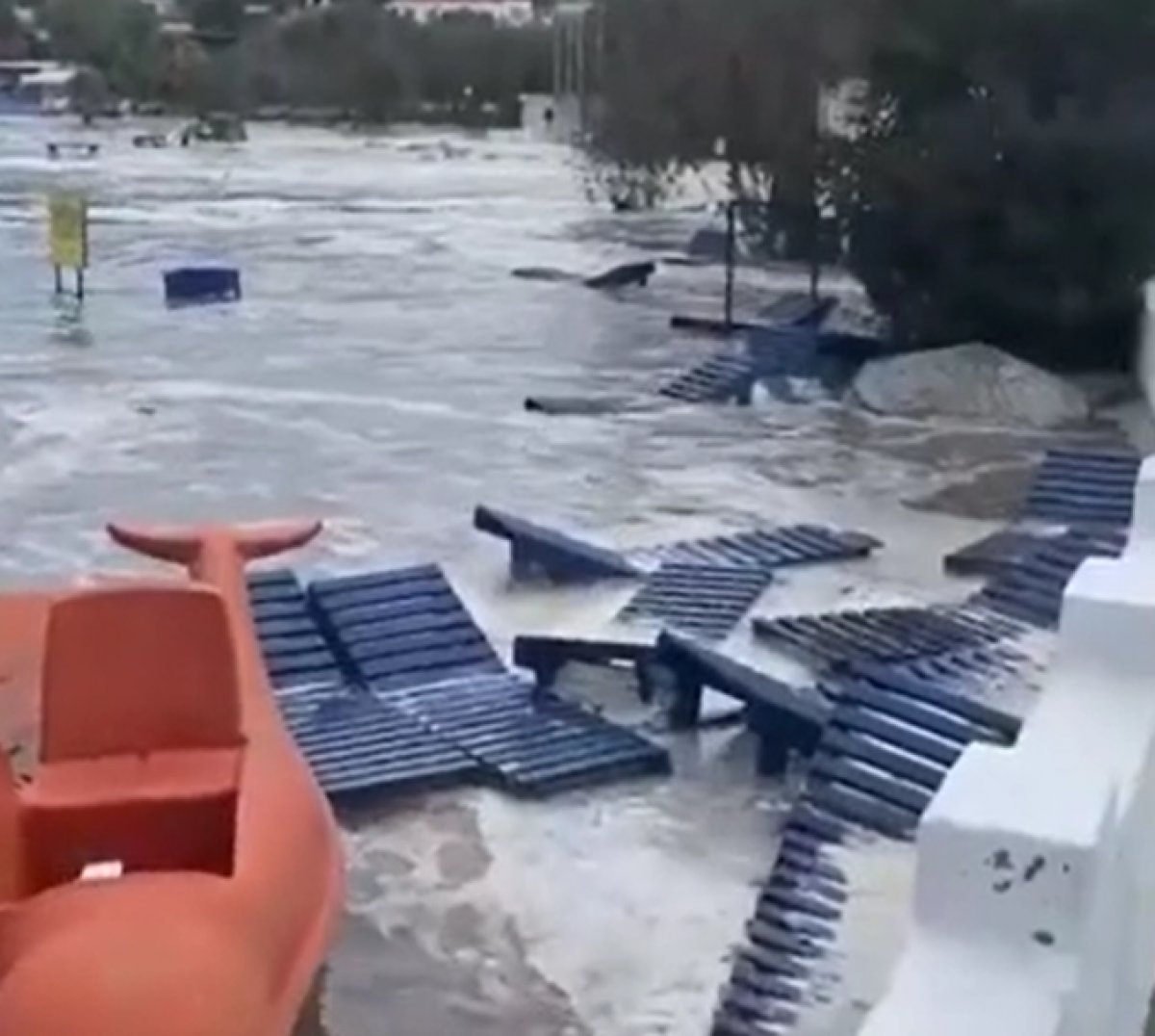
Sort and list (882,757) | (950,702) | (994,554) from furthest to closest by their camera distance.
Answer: (994,554), (950,702), (882,757)

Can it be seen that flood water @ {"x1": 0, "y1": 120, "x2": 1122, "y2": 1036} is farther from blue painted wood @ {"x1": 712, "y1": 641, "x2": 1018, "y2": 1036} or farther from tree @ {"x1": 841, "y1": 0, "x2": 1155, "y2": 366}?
tree @ {"x1": 841, "y1": 0, "x2": 1155, "y2": 366}

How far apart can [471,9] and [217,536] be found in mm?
77193

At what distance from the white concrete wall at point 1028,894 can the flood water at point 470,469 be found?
1.96m

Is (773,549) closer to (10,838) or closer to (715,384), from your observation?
(715,384)

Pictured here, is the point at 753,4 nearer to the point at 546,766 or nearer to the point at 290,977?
the point at 546,766

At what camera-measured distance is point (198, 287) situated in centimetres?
2420

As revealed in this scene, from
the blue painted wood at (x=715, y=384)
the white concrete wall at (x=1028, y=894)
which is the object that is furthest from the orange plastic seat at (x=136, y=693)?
the blue painted wood at (x=715, y=384)

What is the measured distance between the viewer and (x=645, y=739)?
9.27 metres

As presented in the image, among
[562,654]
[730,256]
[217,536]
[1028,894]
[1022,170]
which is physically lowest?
[562,654]

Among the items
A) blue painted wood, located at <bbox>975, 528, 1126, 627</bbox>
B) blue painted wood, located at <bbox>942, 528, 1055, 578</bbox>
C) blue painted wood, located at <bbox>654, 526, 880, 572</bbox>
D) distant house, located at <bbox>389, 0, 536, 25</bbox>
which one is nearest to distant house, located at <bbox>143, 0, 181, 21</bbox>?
distant house, located at <bbox>389, 0, 536, 25</bbox>

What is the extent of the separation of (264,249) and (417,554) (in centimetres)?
1781

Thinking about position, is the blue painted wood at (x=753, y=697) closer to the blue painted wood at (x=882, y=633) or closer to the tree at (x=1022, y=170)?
the blue painted wood at (x=882, y=633)

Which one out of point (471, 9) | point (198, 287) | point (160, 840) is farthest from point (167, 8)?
point (160, 840)

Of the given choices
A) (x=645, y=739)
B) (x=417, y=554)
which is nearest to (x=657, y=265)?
(x=417, y=554)
